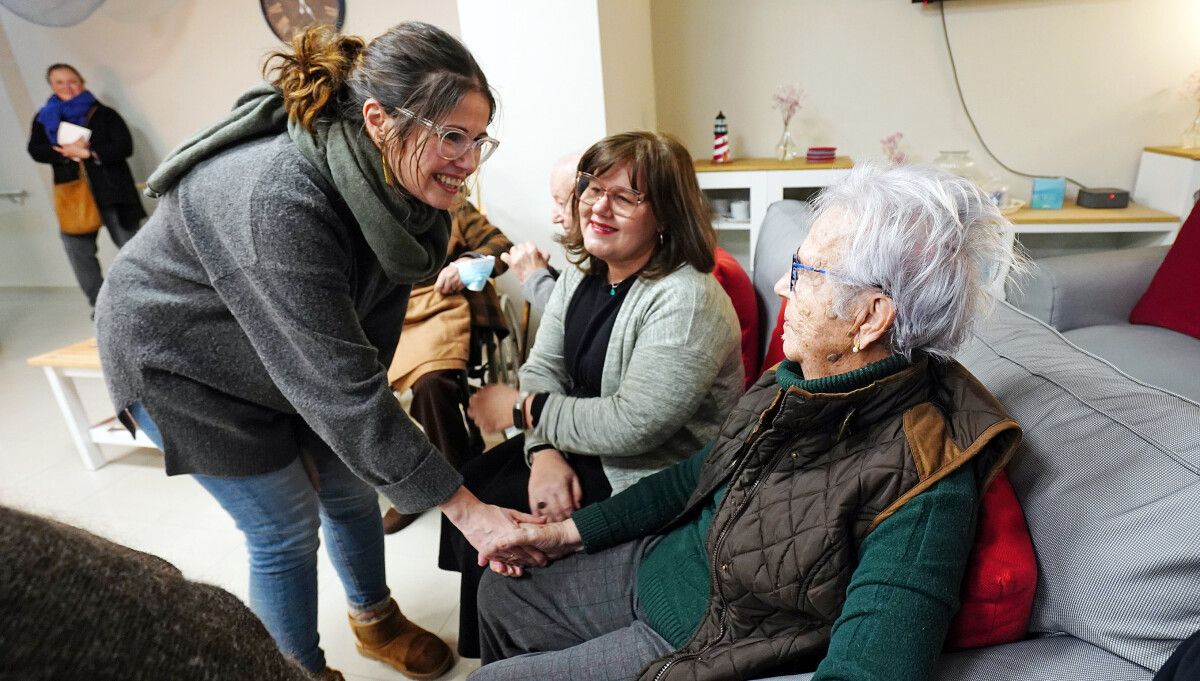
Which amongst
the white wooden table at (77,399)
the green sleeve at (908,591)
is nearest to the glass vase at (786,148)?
the green sleeve at (908,591)

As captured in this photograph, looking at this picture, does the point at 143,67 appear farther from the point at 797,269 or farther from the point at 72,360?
the point at 797,269

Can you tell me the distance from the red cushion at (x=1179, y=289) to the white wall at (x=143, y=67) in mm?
3676

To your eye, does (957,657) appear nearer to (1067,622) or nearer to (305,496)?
(1067,622)

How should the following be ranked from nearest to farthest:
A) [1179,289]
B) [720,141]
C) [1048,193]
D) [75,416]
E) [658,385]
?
[658,385] → [1179,289] → [75,416] → [1048,193] → [720,141]

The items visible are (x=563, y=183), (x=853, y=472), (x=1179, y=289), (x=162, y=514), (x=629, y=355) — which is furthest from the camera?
(x=162, y=514)

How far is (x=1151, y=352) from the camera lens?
6.65 feet

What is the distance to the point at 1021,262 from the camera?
Result: 0.96m

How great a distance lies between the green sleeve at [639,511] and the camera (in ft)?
4.15

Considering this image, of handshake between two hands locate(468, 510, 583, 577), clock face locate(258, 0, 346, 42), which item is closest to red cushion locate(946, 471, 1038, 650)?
handshake between two hands locate(468, 510, 583, 577)

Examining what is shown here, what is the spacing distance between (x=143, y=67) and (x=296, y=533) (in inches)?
187

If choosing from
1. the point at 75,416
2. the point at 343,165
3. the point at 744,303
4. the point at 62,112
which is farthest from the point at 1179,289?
the point at 62,112

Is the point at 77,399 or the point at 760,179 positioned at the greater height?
the point at 760,179

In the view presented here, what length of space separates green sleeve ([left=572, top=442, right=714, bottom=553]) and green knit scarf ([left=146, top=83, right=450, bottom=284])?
0.58 m

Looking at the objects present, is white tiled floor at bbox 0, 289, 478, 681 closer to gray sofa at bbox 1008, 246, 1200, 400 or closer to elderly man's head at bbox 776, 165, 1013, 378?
elderly man's head at bbox 776, 165, 1013, 378
